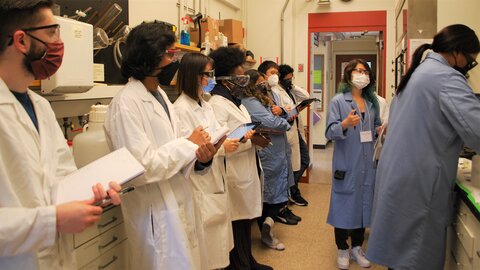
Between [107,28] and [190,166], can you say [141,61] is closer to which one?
[190,166]

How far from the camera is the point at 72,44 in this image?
194 centimetres

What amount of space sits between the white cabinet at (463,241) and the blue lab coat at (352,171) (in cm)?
82

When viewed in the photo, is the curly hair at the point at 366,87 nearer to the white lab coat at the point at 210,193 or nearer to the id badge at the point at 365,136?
the id badge at the point at 365,136

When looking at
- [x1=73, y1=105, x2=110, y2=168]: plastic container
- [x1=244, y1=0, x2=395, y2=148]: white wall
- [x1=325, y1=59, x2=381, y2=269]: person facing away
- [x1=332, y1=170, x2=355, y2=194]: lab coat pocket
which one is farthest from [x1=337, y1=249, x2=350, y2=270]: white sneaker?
[x1=244, y1=0, x2=395, y2=148]: white wall

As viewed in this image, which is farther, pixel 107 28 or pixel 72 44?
pixel 107 28

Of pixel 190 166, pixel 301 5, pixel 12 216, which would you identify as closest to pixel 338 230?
pixel 190 166

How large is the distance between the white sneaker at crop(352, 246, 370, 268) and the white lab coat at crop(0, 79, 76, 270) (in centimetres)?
236

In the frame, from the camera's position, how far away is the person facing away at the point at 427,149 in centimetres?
182

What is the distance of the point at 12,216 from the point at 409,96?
1.72m

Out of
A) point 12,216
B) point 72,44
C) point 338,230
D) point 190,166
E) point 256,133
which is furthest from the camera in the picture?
point 338,230

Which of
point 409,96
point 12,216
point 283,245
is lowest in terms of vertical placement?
point 283,245

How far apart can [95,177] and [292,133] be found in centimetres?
326

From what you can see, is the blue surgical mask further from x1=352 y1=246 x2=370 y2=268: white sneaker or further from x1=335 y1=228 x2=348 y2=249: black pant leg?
x1=352 y1=246 x2=370 y2=268: white sneaker

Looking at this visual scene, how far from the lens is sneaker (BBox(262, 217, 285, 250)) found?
3424 millimetres
